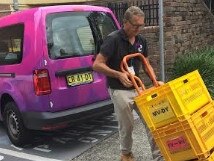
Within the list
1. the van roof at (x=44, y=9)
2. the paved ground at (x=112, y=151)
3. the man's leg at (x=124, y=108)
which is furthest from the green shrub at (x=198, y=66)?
the man's leg at (x=124, y=108)

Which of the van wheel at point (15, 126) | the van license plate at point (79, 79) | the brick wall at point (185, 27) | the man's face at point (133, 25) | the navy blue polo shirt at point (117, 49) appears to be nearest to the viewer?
the man's face at point (133, 25)

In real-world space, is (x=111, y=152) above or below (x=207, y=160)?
below

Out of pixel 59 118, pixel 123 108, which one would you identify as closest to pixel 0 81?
pixel 59 118

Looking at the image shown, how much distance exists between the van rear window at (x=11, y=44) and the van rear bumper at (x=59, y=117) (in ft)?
2.74

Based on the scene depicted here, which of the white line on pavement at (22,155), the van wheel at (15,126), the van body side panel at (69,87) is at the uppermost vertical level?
the van body side panel at (69,87)

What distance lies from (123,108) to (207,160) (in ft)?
4.03

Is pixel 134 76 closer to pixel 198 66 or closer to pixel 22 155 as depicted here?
pixel 22 155

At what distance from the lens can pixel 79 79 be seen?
6.14m

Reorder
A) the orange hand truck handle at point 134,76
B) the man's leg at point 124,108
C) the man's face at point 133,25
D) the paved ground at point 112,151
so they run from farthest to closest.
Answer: the paved ground at point 112,151, the man's leg at point 124,108, the man's face at point 133,25, the orange hand truck handle at point 134,76

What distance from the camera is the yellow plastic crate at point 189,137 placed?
13.0 feet

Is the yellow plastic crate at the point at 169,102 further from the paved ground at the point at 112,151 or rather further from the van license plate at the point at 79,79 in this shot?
the van license plate at the point at 79,79

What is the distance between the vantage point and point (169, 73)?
9625 mm

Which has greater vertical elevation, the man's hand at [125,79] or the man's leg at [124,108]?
the man's hand at [125,79]

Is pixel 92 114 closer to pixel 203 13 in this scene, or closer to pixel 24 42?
pixel 24 42
